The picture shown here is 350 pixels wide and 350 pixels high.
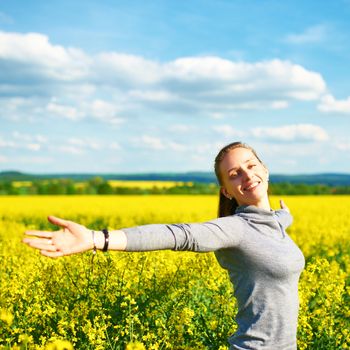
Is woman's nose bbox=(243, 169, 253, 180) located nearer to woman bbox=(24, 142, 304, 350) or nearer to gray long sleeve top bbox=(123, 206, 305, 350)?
woman bbox=(24, 142, 304, 350)

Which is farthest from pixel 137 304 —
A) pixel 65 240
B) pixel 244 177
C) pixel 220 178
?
pixel 65 240

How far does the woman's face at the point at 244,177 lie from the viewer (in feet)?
10.1

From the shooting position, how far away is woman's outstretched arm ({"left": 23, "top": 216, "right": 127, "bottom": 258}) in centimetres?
230

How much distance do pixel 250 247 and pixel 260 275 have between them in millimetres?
167

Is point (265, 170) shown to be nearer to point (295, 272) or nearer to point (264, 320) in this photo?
point (295, 272)

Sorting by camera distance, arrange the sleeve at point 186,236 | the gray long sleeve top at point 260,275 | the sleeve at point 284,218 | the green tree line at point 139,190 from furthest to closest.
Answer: the green tree line at point 139,190 < the sleeve at point 284,218 < the gray long sleeve top at point 260,275 < the sleeve at point 186,236

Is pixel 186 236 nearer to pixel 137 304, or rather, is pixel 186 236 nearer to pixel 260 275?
pixel 260 275

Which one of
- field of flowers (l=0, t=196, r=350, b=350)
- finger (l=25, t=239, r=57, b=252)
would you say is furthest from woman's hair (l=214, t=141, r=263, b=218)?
finger (l=25, t=239, r=57, b=252)

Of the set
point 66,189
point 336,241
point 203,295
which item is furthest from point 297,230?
point 66,189

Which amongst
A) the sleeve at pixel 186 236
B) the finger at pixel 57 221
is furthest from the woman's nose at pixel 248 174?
the finger at pixel 57 221

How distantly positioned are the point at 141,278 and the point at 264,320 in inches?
98.4

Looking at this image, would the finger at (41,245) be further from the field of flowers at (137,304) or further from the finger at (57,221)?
the field of flowers at (137,304)

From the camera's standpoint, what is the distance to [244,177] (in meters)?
3.11

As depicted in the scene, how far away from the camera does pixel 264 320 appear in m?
2.91
